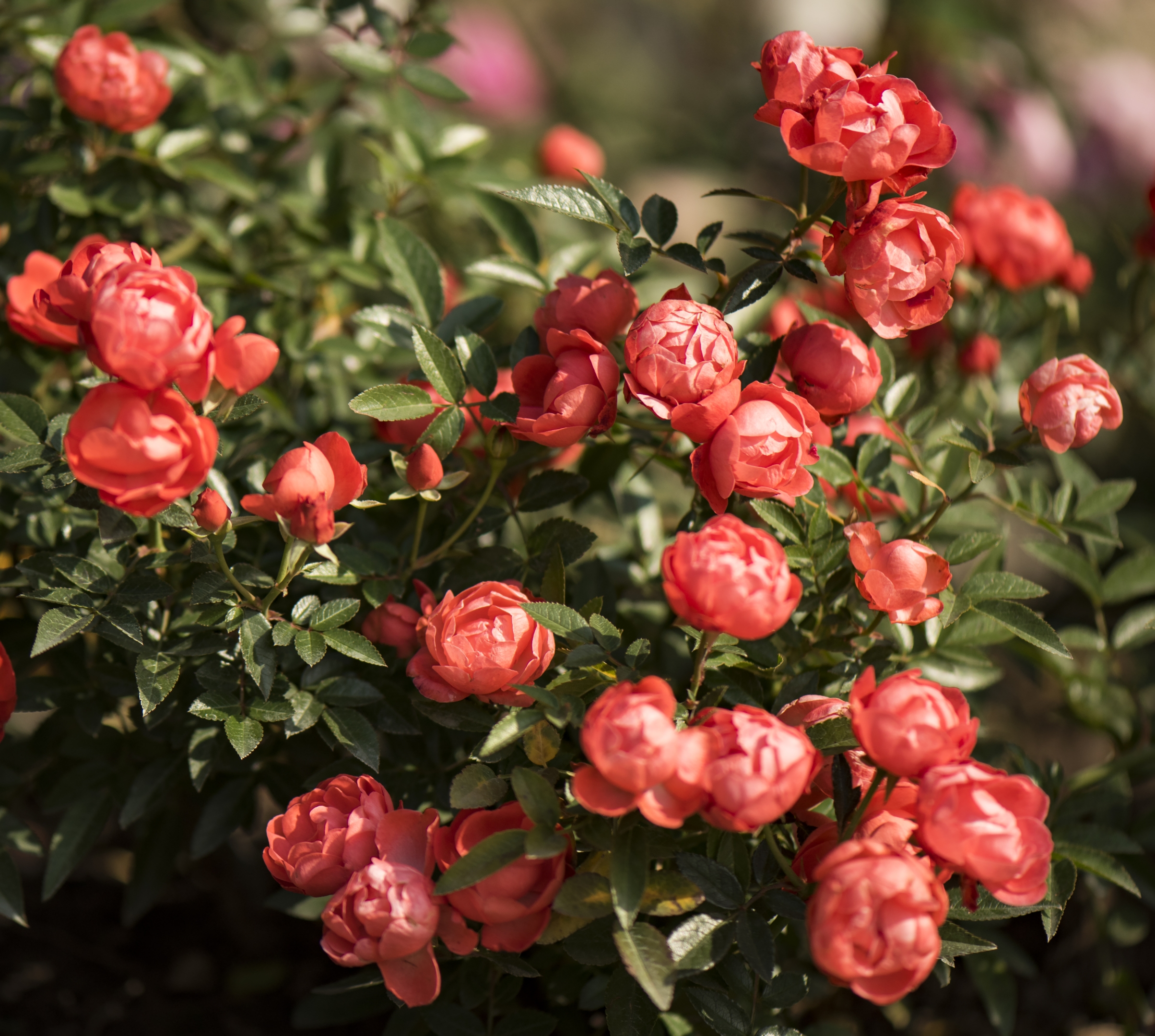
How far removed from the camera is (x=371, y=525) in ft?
2.97

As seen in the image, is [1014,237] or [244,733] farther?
[1014,237]

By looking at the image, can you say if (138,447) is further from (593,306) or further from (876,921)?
(876,921)

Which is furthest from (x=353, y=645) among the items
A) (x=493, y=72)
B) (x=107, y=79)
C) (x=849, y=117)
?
(x=493, y=72)

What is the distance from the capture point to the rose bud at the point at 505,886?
64cm

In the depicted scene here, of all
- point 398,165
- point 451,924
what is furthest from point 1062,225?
point 451,924

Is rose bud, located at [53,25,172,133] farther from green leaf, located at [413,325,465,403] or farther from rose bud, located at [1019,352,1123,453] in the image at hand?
rose bud, located at [1019,352,1123,453]

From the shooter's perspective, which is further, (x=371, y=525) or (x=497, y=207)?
(x=497, y=207)

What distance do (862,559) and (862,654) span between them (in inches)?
6.9

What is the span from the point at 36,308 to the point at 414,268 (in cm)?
35

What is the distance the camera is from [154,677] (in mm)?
718

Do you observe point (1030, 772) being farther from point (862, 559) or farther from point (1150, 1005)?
point (1150, 1005)

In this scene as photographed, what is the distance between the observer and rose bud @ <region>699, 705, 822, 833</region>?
1.83 ft

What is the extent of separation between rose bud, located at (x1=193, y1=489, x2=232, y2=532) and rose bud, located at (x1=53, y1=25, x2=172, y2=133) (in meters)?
0.53

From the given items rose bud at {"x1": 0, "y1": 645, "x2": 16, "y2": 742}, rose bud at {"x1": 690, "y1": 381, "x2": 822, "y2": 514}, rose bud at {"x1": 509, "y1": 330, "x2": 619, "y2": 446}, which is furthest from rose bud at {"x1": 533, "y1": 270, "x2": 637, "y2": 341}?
rose bud at {"x1": 0, "y1": 645, "x2": 16, "y2": 742}
